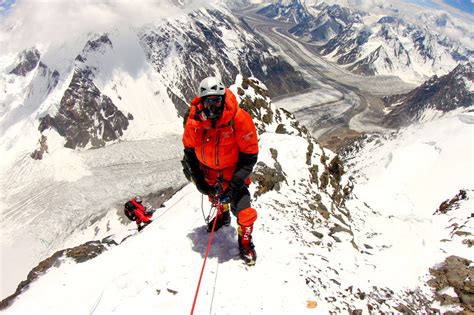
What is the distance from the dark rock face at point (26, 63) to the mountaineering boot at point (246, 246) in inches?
8576

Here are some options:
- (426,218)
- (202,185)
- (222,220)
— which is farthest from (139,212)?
(426,218)

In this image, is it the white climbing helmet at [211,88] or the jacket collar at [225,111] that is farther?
the jacket collar at [225,111]

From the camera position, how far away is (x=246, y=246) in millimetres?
9273

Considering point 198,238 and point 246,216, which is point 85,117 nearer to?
point 198,238

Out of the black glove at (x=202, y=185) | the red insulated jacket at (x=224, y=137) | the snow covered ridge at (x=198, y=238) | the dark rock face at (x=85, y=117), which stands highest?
the red insulated jacket at (x=224, y=137)

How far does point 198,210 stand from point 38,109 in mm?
151945

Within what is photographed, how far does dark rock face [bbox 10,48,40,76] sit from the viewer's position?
18538cm

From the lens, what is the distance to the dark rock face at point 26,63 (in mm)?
185375

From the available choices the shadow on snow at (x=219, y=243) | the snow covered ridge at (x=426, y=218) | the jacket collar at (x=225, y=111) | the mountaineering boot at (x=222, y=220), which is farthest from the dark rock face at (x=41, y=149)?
the jacket collar at (x=225, y=111)

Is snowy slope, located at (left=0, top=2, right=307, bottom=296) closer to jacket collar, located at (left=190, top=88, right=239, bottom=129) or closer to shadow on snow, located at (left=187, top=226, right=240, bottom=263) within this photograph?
shadow on snow, located at (left=187, top=226, right=240, bottom=263)

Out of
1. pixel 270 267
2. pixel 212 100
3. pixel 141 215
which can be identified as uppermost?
pixel 212 100

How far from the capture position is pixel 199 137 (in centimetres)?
824

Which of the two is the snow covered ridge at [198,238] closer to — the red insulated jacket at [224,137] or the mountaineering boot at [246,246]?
the mountaineering boot at [246,246]

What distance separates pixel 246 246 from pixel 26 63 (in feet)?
730
